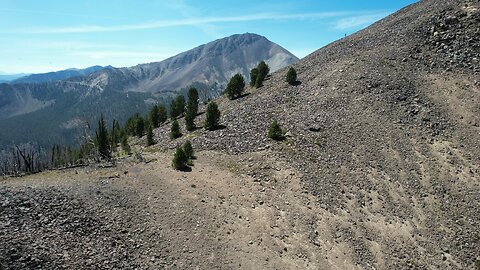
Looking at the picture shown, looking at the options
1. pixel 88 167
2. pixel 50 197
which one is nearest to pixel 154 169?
pixel 88 167

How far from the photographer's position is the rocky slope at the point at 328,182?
2894cm

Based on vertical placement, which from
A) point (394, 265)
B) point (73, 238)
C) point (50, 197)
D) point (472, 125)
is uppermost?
point (472, 125)

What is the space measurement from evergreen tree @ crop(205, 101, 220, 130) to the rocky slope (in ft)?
4.62

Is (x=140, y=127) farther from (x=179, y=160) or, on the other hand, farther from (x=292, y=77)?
(x=179, y=160)

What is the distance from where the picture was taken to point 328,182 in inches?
1452

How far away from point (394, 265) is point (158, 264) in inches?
782

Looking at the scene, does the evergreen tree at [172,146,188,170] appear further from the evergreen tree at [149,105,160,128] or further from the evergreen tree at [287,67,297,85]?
the evergreen tree at [149,105,160,128]

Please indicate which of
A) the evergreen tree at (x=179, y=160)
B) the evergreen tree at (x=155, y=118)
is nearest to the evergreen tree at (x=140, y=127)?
the evergreen tree at (x=155, y=118)

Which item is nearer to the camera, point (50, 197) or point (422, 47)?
point (50, 197)

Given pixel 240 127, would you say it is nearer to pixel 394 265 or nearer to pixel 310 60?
pixel 394 265

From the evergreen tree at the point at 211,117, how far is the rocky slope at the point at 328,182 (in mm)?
1408

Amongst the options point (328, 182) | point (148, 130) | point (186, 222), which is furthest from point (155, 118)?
point (186, 222)

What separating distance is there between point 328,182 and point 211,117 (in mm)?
21467

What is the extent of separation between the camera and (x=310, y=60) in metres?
73.7
